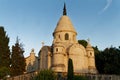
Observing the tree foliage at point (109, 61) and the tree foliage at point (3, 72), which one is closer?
the tree foliage at point (3, 72)

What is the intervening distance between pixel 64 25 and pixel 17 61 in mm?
9614

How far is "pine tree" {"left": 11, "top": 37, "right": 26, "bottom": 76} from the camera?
4278 centimetres

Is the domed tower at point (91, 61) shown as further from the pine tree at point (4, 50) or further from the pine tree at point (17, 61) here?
the pine tree at point (4, 50)

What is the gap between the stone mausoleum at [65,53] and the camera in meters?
42.3

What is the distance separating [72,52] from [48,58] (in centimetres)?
378

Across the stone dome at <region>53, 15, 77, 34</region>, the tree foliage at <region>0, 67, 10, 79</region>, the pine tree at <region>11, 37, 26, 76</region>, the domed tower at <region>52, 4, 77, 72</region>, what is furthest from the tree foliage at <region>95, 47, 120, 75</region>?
the tree foliage at <region>0, 67, 10, 79</region>

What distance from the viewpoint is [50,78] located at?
31.6 meters

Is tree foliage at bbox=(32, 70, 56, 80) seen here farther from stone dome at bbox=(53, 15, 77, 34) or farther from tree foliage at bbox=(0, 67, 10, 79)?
stone dome at bbox=(53, 15, 77, 34)

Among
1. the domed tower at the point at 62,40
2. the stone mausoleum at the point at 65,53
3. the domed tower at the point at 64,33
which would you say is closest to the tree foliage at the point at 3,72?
the stone mausoleum at the point at 65,53

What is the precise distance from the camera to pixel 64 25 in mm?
46406

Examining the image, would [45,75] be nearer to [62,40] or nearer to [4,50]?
[4,50]

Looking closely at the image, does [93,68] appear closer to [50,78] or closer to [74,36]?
[74,36]

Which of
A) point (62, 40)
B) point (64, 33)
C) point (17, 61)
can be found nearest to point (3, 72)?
point (17, 61)

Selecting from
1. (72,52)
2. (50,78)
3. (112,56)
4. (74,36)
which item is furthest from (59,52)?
(50,78)
